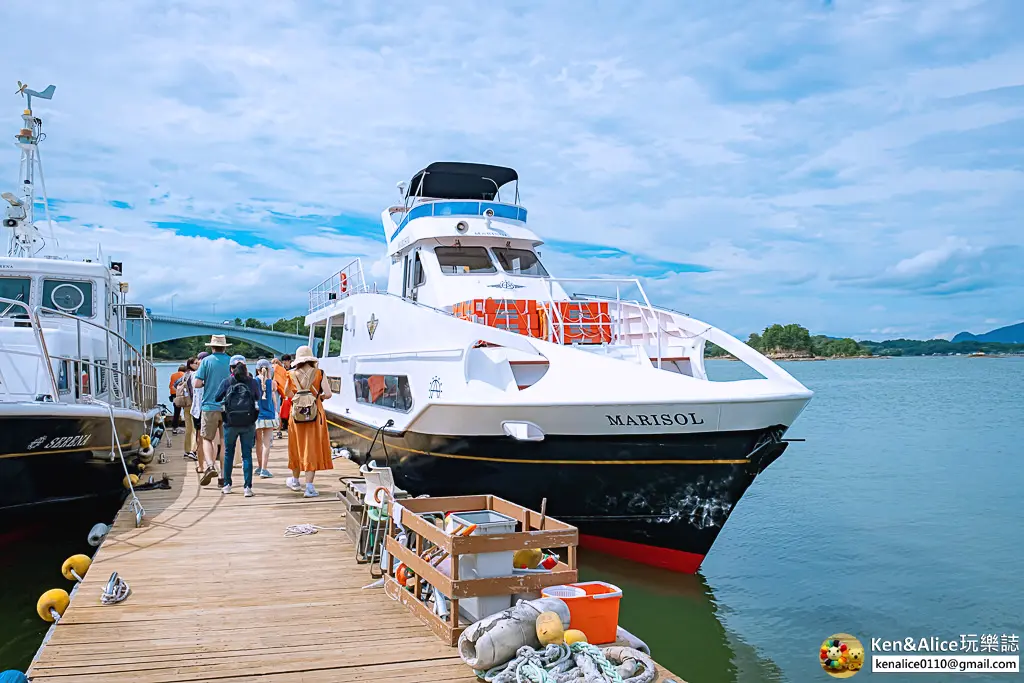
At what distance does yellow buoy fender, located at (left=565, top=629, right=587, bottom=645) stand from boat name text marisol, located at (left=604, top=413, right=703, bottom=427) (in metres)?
3.71

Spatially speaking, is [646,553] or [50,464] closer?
[50,464]

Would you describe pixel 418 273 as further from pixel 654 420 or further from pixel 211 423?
pixel 654 420

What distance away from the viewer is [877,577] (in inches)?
420

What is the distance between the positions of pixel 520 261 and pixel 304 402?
4.98 meters

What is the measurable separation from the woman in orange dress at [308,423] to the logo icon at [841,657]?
6044 mm

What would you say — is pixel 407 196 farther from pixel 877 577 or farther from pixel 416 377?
pixel 877 577

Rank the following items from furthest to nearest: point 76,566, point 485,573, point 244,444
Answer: point 244,444 < point 76,566 < point 485,573

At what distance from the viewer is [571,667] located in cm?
444

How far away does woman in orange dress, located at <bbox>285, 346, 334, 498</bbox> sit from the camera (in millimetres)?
9305

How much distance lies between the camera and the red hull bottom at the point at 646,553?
9.00 meters

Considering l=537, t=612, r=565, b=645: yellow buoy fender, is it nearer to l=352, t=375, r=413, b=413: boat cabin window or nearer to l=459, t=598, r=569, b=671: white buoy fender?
l=459, t=598, r=569, b=671: white buoy fender

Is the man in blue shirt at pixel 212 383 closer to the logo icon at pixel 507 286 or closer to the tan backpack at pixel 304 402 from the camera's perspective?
the tan backpack at pixel 304 402

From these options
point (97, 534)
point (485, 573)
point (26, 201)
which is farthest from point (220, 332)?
point (485, 573)

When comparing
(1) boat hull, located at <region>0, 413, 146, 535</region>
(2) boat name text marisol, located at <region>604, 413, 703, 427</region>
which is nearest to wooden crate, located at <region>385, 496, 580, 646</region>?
(2) boat name text marisol, located at <region>604, 413, 703, 427</region>
